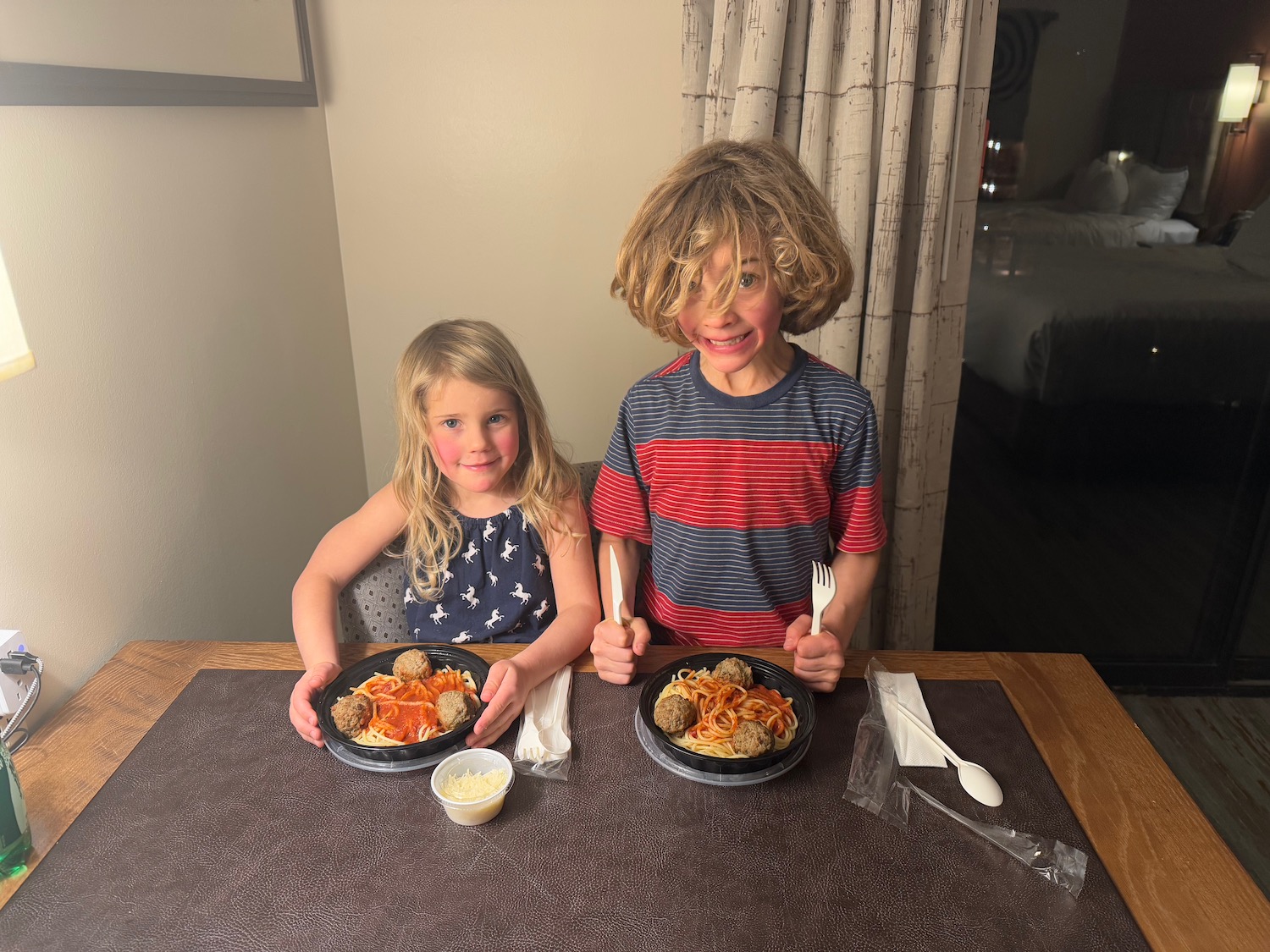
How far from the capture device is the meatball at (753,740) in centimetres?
95

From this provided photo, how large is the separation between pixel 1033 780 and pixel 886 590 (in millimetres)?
1137

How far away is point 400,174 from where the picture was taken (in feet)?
6.68

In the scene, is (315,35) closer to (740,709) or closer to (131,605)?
(131,605)

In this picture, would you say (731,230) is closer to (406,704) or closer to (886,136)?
(406,704)


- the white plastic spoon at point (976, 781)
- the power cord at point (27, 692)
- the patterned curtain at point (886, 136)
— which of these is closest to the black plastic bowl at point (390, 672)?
the power cord at point (27, 692)

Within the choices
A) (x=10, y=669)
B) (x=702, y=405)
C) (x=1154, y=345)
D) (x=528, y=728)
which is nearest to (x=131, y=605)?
(x=10, y=669)

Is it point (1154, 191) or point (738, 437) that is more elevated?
point (1154, 191)

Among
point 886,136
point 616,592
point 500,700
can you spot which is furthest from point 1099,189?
point 500,700

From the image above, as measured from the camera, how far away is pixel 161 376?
55.5 inches

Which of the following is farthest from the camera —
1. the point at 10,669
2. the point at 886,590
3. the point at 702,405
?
the point at 886,590

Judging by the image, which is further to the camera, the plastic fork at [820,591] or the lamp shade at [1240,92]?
the lamp shade at [1240,92]

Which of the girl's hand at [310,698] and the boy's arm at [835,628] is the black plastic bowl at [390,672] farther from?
the boy's arm at [835,628]

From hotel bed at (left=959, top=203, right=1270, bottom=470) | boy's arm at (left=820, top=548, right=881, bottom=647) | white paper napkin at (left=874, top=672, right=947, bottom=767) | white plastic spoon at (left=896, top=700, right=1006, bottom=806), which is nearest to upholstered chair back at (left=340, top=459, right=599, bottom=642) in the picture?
boy's arm at (left=820, top=548, right=881, bottom=647)

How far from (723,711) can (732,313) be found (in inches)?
20.3
